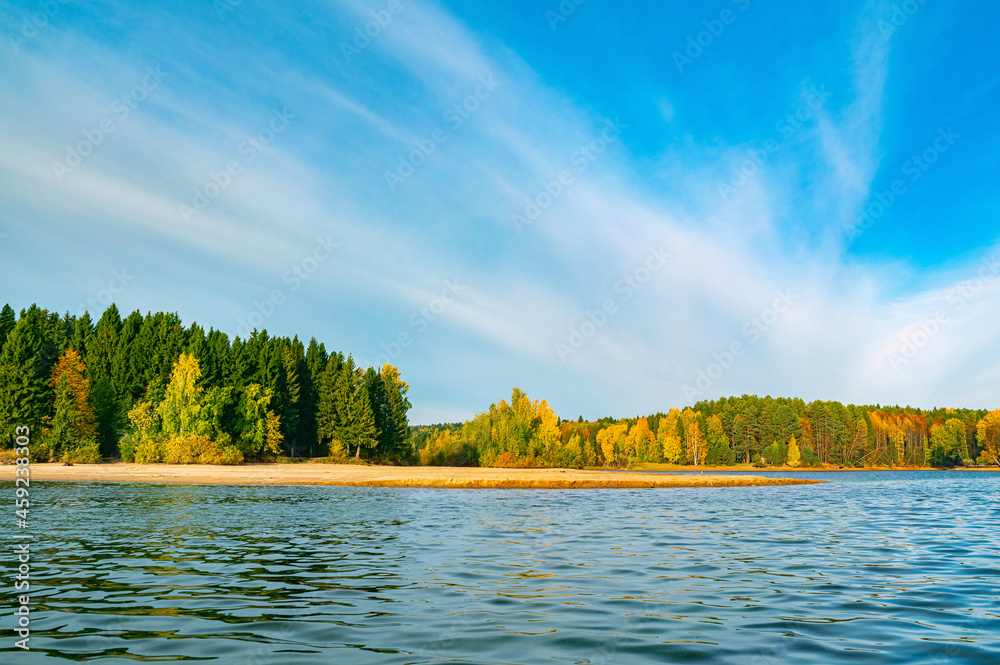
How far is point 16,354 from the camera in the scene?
79.1m

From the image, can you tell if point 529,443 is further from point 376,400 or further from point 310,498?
point 310,498

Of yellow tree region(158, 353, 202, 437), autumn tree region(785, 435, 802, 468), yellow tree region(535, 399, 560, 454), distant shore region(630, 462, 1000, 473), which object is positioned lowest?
distant shore region(630, 462, 1000, 473)

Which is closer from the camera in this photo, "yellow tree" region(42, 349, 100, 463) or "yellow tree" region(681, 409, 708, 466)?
"yellow tree" region(42, 349, 100, 463)

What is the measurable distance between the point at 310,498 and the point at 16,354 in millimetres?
63425

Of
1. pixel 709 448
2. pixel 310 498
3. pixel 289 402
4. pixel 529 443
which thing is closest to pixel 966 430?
pixel 709 448

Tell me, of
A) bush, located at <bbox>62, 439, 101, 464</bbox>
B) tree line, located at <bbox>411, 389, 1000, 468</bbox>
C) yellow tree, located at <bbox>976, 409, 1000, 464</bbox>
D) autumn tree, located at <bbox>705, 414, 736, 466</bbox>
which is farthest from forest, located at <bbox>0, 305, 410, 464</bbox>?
yellow tree, located at <bbox>976, 409, 1000, 464</bbox>

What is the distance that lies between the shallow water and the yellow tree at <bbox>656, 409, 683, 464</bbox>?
164 meters

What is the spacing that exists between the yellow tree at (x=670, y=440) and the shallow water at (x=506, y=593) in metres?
164

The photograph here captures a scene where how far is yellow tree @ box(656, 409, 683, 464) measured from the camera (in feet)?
601

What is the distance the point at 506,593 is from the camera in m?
12.2

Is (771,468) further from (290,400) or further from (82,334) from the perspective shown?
(82,334)

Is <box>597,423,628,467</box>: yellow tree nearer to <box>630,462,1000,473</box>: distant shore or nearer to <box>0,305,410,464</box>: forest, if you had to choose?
<box>630,462,1000,473</box>: distant shore

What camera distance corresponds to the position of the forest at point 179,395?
78.1 metres
